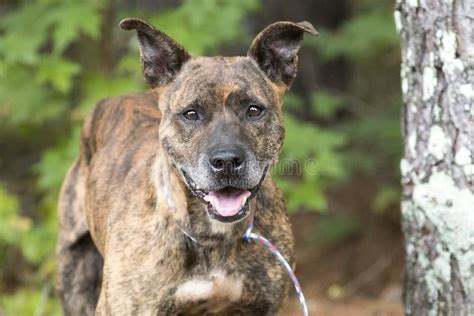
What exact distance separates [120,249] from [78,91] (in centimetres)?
361

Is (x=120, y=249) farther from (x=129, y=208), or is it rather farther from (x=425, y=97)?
(x=425, y=97)

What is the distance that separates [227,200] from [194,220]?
0.31 m

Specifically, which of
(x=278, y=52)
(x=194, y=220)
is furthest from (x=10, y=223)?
(x=278, y=52)

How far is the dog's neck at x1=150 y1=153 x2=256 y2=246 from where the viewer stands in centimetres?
470

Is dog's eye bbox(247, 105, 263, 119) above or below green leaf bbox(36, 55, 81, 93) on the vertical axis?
below

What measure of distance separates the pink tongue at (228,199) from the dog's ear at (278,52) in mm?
816

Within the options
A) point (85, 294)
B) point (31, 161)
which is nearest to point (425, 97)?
point (85, 294)

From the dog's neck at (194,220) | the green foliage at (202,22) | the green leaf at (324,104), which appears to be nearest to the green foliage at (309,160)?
the green foliage at (202,22)

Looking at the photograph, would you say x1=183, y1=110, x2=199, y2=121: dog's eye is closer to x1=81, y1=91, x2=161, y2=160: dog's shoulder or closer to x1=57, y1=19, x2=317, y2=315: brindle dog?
x1=57, y1=19, x2=317, y2=315: brindle dog

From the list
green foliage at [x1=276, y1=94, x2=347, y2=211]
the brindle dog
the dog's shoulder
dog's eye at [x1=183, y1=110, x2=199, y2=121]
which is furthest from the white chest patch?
green foliage at [x1=276, y1=94, x2=347, y2=211]

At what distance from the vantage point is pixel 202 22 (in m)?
7.25

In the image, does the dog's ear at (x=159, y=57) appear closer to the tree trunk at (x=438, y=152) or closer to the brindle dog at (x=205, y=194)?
the brindle dog at (x=205, y=194)

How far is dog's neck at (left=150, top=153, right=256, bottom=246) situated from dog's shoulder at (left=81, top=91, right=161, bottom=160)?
3.34ft

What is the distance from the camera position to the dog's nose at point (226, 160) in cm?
433
